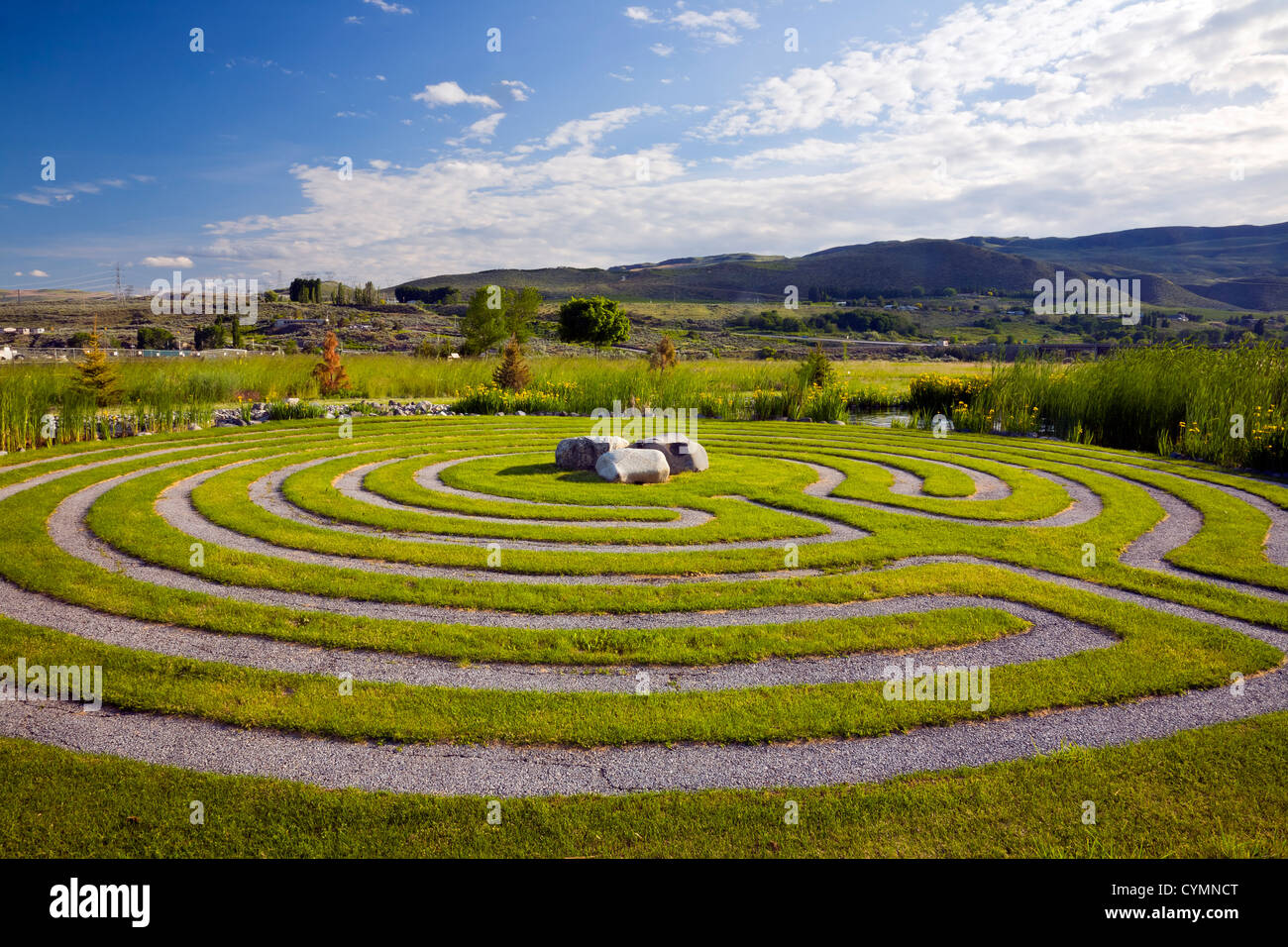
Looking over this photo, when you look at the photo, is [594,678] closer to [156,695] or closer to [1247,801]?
[156,695]

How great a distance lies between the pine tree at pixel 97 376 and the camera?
763 inches

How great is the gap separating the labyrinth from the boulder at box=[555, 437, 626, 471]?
740 millimetres

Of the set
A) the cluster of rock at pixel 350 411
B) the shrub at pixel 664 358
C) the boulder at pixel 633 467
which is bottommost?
the boulder at pixel 633 467

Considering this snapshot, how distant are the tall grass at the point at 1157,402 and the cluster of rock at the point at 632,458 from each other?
35.1 feet

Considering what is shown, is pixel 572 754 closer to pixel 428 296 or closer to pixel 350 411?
pixel 350 411

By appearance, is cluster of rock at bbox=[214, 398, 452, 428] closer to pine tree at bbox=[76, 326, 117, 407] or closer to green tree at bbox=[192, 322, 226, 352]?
pine tree at bbox=[76, 326, 117, 407]

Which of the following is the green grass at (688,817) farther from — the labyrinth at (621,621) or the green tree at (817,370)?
the green tree at (817,370)

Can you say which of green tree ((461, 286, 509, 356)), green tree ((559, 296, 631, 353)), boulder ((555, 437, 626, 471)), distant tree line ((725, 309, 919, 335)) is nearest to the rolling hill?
distant tree line ((725, 309, 919, 335))

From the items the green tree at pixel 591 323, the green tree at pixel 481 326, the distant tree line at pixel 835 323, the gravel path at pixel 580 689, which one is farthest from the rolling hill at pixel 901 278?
the gravel path at pixel 580 689

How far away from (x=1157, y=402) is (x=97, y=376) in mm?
25782

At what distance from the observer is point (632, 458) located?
504 inches

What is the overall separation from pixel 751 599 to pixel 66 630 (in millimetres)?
5841
